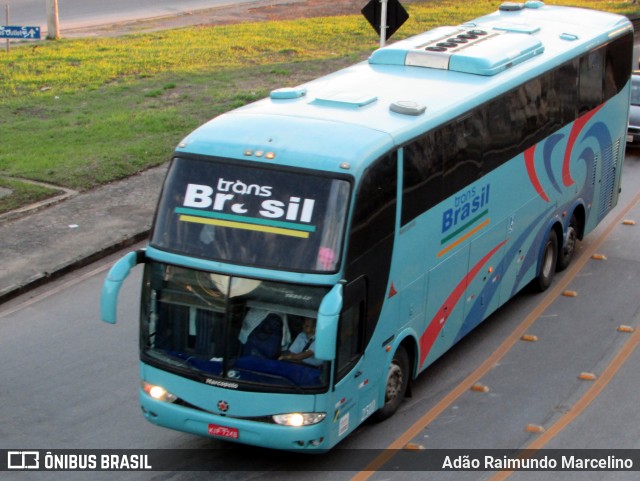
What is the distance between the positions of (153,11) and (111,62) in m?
9.86

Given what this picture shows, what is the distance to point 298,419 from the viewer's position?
9773 mm

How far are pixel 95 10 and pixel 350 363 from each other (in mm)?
29625

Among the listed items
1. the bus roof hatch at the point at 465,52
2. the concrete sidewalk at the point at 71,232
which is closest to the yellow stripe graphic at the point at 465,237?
the bus roof hatch at the point at 465,52

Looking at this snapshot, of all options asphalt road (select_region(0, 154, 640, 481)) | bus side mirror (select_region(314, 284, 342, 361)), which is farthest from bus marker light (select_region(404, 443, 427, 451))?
bus side mirror (select_region(314, 284, 342, 361))

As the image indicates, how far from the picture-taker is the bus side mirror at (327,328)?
29.6ft

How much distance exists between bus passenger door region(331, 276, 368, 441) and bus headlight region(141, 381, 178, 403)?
156 cm

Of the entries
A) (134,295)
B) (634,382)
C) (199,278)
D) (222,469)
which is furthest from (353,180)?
(134,295)

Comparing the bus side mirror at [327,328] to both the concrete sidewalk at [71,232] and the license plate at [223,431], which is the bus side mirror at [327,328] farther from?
the concrete sidewalk at [71,232]

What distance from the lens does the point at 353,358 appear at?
33.2ft

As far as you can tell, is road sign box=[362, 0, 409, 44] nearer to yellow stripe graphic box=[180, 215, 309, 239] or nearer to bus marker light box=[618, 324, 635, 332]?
bus marker light box=[618, 324, 635, 332]

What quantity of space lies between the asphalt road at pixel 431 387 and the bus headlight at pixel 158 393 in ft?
2.49

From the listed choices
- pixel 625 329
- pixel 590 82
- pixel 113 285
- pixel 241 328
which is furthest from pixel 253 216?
pixel 590 82

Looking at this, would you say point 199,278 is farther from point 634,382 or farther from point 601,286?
point 601,286

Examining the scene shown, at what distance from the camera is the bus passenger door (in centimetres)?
978
